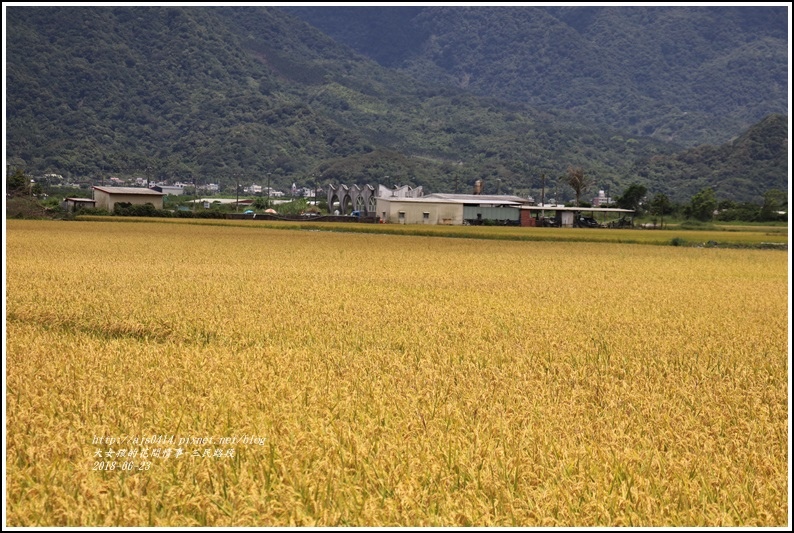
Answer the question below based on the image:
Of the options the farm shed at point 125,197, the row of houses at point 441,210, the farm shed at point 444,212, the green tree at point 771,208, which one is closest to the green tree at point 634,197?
the row of houses at point 441,210

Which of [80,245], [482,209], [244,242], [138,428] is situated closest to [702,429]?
[138,428]

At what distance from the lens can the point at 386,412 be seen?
7.32 metres

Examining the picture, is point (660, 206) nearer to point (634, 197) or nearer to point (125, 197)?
point (634, 197)

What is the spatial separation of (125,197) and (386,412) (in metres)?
91.5

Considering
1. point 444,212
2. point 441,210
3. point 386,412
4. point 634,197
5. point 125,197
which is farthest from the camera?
point 634,197

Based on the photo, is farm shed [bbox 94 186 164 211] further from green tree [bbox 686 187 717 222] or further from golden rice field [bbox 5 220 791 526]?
golden rice field [bbox 5 220 791 526]

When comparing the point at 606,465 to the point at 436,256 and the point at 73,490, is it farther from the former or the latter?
the point at 436,256

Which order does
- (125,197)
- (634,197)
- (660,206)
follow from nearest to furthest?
(125,197), (660,206), (634,197)

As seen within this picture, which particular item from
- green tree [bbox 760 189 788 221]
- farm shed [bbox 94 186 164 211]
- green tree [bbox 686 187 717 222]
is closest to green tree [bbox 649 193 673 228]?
green tree [bbox 686 187 717 222]

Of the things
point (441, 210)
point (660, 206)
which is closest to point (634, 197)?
point (660, 206)

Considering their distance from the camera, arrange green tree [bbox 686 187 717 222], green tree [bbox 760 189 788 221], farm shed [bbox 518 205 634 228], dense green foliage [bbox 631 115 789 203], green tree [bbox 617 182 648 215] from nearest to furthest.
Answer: farm shed [bbox 518 205 634 228], green tree [bbox 760 189 788 221], green tree [bbox 686 187 717 222], green tree [bbox 617 182 648 215], dense green foliage [bbox 631 115 789 203]

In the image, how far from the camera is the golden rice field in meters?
5.35

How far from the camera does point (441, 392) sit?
829 centimetres

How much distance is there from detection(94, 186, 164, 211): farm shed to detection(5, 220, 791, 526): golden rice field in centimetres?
7985
